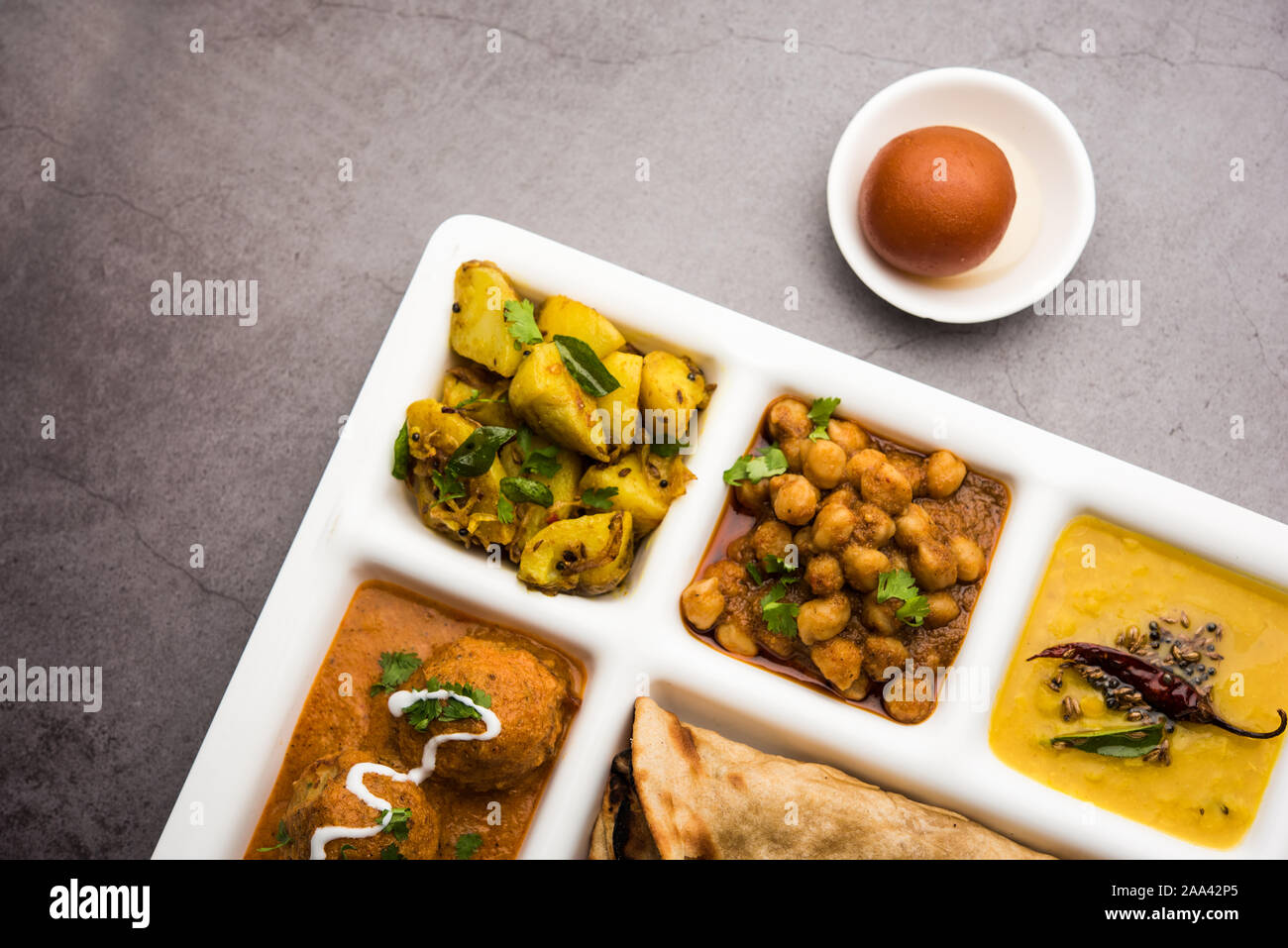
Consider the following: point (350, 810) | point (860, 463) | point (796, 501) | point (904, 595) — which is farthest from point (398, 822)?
point (860, 463)

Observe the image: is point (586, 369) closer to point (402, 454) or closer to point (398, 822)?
point (402, 454)

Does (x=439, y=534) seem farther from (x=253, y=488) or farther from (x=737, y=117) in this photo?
(x=737, y=117)

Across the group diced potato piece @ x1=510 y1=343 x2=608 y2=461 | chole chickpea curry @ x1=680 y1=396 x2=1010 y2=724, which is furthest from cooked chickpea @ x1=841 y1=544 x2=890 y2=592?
diced potato piece @ x1=510 y1=343 x2=608 y2=461

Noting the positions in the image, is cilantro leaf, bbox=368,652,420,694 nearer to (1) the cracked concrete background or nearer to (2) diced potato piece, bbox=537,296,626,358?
(1) the cracked concrete background

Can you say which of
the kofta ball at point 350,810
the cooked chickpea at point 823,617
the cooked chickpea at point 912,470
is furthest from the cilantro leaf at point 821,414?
the kofta ball at point 350,810

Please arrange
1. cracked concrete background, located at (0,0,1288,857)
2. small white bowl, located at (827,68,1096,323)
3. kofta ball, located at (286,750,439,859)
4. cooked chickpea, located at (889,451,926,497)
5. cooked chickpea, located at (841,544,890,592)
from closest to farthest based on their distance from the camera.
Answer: kofta ball, located at (286,750,439,859)
cooked chickpea, located at (841,544,890,592)
cooked chickpea, located at (889,451,926,497)
small white bowl, located at (827,68,1096,323)
cracked concrete background, located at (0,0,1288,857)
